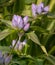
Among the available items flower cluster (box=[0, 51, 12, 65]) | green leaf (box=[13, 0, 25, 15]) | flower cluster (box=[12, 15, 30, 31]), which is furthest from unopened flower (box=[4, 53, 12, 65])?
green leaf (box=[13, 0, 25, 15])

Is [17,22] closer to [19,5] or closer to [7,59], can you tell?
[7,59]

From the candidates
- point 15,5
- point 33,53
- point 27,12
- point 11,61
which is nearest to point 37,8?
point 27,12

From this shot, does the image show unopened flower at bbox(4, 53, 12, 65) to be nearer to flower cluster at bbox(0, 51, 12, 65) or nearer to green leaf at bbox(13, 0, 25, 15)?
flower cluster at bbox(0, 51, 12, 65)

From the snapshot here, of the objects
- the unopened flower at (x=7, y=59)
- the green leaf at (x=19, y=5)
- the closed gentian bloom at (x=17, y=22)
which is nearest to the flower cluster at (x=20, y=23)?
Answer: the closed gentian bloom at (x=17, y=22)

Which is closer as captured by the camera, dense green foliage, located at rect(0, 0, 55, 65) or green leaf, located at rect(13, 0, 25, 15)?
dense green foliage, located at rect(0, 0, 55, 65)

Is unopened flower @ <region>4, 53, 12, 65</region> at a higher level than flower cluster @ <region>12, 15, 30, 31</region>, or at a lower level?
lower

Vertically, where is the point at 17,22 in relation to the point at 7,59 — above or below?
above

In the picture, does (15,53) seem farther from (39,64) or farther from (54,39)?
(54,39)

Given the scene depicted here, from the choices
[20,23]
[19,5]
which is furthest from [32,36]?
[19,5]

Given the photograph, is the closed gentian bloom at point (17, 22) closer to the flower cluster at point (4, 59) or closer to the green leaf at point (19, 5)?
the flower cluster at point (4, 59)
